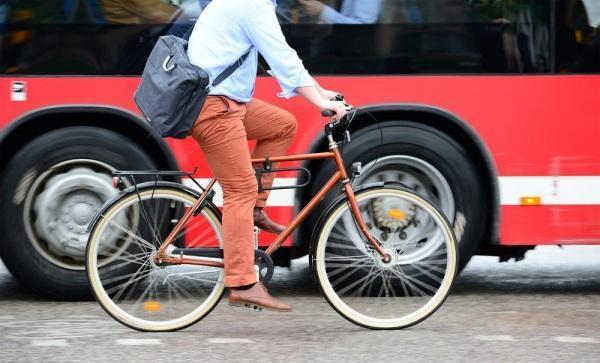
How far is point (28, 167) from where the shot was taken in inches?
276

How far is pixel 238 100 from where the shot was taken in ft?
19.6

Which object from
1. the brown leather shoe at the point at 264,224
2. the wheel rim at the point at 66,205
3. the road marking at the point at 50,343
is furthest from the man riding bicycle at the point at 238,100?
the wheel rim at the point at 66,205

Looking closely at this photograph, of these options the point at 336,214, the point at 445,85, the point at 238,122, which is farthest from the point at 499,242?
the point at 238,122

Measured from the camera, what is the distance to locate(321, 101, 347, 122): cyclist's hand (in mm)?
5898

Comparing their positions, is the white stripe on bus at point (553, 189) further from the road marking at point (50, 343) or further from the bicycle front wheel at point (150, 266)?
the road marking at point (50, 343)

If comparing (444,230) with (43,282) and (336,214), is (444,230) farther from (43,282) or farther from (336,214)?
(43,282)

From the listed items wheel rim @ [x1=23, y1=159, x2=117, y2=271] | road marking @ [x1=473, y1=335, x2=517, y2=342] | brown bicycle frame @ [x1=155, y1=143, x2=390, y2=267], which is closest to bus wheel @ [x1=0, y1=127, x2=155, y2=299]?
wheel rim @ [x1=23, y1=159, x2=117, y2=271]

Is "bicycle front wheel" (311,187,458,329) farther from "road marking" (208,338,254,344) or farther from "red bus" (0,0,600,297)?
"red bus" (0,0,600,297)

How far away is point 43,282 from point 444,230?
2.28 metres

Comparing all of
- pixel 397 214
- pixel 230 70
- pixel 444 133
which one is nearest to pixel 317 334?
pixel 397 214

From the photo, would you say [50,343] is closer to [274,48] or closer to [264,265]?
[264,265]

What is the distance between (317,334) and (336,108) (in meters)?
1.10

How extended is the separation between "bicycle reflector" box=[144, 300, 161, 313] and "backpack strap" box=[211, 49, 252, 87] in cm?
113

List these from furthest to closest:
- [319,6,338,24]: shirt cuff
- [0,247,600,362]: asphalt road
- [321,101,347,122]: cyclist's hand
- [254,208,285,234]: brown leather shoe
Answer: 1. [319,6,338,24]: shirt cuff
2. [254,208,285,234]: brown leather shoe
3. [321,101,347,122]: cyclist's hand
4. [0,247,600,362]: asphalt road
